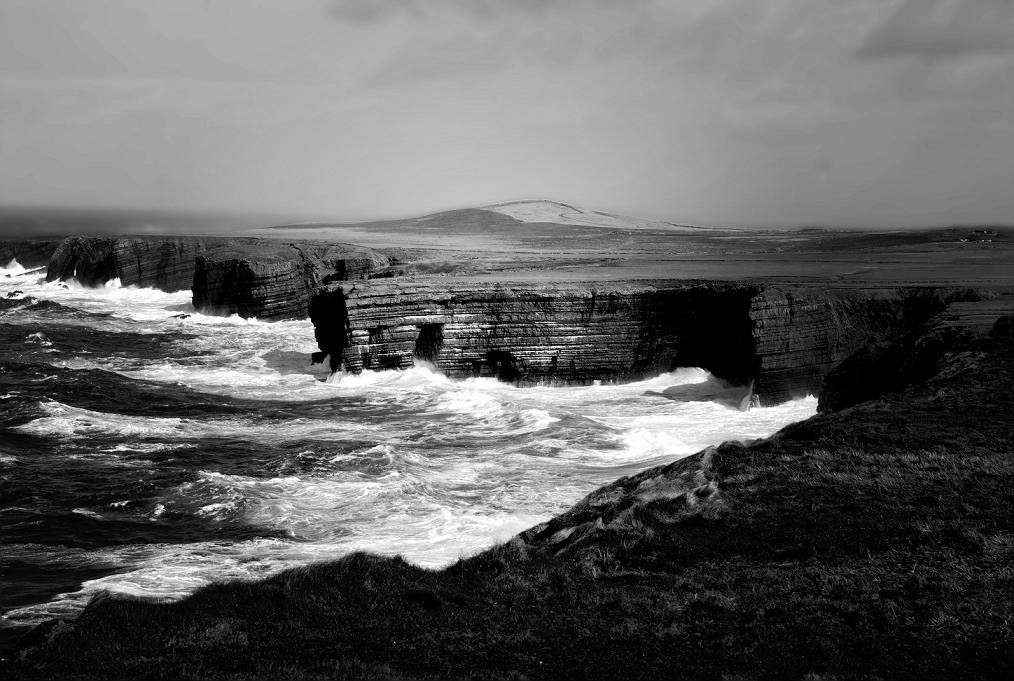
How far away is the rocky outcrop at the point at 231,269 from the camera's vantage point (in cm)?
5909

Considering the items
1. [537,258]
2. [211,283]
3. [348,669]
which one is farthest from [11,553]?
[537,258]

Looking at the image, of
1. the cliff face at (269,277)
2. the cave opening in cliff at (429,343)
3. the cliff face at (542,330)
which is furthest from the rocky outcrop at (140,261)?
the cave opening in cliff at (429,343)

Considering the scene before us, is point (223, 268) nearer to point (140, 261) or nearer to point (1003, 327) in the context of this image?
point (140, 261)

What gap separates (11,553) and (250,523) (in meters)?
4.66

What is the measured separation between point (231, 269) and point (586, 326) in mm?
33848

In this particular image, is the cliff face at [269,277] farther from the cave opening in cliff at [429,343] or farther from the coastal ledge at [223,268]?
the cave opening in cliff at [429,343]

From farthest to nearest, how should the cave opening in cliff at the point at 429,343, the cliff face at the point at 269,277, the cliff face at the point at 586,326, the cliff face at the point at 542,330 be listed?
the cliff face at the point at 269,277 → the cave opening in cliff at the point at 429,343 → the cliff face at the point at 542,330 → the cliff face at the point at 586,326

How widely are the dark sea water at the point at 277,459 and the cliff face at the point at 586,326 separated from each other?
94 centimetres

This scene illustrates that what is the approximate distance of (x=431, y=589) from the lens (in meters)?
11.9

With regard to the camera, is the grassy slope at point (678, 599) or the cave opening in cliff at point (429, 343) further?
the cave opening in cliff at point (429, 343)

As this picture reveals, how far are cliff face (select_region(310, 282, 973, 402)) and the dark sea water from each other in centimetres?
94

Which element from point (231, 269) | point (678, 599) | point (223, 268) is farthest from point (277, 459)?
point (223, 268)

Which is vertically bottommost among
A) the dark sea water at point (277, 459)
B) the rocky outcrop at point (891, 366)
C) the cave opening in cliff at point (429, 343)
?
the dark sea water at point (277, 459)

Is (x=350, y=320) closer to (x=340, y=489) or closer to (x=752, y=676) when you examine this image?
(x=340, y=489)
